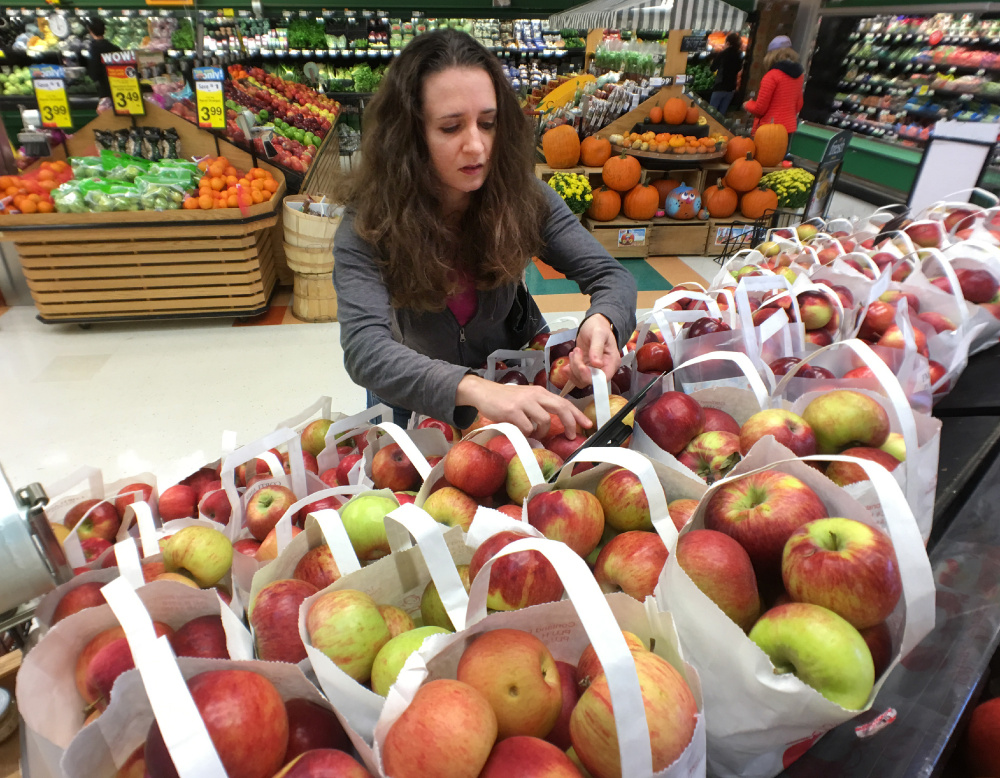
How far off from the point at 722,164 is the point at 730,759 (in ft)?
17.9

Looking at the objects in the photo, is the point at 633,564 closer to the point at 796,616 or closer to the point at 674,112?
the point at 796,616

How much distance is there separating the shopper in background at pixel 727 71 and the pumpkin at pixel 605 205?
604 cm

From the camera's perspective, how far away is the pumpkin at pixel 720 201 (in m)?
4.91

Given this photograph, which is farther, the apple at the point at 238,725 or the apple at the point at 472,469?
the apple at the point at 472,469

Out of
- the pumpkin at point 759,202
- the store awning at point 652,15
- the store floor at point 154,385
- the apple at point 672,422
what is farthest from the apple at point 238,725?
the store awning at point 652,15

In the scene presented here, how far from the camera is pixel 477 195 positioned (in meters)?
1.59

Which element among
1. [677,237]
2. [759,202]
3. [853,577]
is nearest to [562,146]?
[677,237]

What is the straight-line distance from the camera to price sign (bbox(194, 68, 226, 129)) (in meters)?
3.53

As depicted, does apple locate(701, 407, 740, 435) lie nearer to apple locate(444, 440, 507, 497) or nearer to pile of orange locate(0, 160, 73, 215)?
apple locate(444, 440, 507, 497)

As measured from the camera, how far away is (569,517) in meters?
0.79

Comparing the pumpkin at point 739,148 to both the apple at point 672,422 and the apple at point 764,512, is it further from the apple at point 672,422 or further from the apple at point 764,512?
the apple at point 764,512

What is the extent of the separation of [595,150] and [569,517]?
15.5ft

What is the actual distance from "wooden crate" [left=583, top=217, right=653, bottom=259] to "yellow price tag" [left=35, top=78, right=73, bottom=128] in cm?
383

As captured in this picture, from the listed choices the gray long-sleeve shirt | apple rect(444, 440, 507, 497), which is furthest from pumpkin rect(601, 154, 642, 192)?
apple rect(444, 440, 507, 497)
